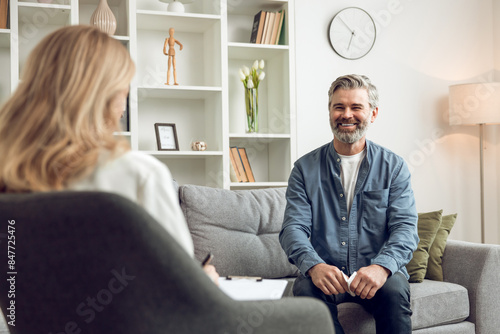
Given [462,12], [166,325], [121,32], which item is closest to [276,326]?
[166,325]

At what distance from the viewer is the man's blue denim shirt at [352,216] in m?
2.14

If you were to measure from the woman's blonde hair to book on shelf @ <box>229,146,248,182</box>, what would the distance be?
243 centimetres

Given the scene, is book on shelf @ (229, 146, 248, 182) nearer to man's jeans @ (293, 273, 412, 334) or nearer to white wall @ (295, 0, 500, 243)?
white wall @ (295, 0, 500, 243)

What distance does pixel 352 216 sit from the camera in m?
2.21

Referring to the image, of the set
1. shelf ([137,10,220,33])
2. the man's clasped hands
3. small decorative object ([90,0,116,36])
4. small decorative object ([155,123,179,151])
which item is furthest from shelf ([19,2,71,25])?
the man's clasped hands

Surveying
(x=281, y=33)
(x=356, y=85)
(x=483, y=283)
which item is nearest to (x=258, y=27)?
(x=281, y=33)

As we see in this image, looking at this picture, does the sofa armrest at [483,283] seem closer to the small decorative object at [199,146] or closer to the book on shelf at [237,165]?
the book on shelf at [237,165]

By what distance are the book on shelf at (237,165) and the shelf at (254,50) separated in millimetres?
593

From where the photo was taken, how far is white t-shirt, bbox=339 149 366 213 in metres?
2.27

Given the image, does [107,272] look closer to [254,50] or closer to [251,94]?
[251,94]

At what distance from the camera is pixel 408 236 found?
2.12 m

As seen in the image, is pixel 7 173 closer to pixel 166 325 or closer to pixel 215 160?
pixel 166 325

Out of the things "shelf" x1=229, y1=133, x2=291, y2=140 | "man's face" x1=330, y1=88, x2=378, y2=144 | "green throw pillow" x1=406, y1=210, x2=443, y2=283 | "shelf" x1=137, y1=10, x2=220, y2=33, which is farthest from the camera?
"shelf" x1=229, y1=133, x2=291, y2=140

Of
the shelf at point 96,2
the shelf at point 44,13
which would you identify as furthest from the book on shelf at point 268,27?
the shelf at point 44,13
